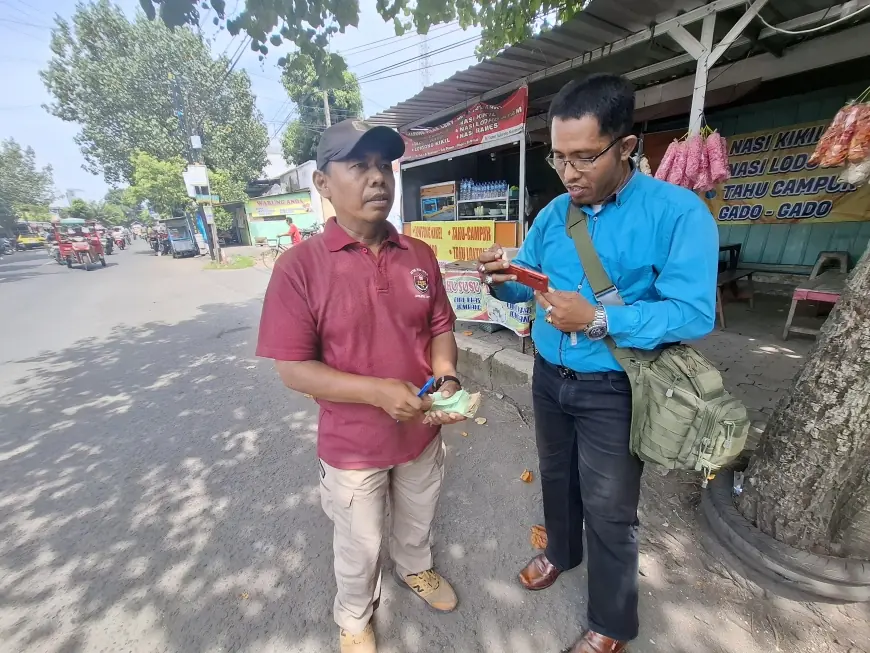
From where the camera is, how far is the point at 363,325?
1.38m

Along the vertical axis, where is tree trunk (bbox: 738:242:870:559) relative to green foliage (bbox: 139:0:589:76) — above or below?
below

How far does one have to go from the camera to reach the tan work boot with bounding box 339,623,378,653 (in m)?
1.61

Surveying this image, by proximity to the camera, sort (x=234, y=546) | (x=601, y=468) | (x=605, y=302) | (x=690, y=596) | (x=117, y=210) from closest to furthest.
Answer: (x=605, y=302), (x=601, y=468), (x=690, y=596), (x=234, y=546), (x=117, y=210)

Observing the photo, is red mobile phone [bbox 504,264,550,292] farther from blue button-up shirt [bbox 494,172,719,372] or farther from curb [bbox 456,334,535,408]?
curb [bbox 456,334,535,408]

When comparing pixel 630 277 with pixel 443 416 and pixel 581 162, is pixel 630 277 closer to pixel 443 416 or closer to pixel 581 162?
pixel 581 162

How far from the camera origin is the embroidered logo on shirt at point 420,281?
4.88 feet

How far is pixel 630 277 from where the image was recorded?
130 cm

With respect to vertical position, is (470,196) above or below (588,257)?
above

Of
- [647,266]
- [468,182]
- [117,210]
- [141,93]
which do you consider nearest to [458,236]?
[468,182]

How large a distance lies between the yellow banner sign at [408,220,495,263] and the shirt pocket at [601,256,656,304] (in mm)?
4316

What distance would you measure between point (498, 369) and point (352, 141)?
3.09 meters

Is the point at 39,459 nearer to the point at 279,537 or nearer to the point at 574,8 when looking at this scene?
the point at 279,537

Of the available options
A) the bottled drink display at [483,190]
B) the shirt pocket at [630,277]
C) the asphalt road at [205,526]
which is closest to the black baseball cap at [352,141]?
the shirt pocket at [630,277]

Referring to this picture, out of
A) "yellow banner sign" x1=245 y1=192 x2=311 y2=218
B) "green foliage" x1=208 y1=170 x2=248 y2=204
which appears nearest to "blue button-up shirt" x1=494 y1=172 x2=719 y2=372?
"yellow banner sign" x1=245 y1=192 x2=311 y2=218
